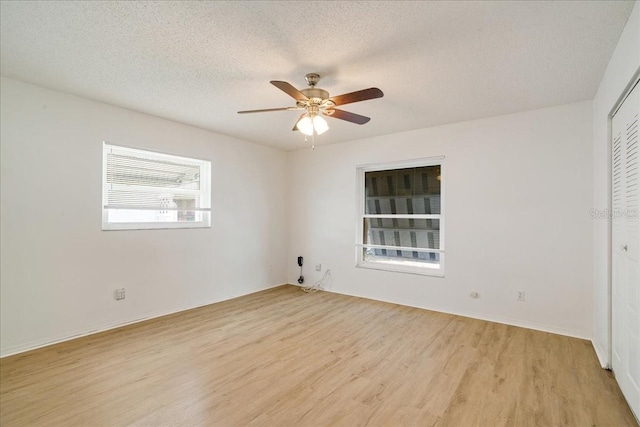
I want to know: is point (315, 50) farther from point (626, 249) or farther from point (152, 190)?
point (152, 190)

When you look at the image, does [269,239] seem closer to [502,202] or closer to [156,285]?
[156,285]

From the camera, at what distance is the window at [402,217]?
4.15 m

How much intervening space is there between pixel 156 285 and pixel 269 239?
1964mm

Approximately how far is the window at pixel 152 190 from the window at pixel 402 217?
2.44 m

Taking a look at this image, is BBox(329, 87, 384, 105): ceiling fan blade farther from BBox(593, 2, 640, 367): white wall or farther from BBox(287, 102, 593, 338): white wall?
BBox(287, 102, 593, 338): white wall

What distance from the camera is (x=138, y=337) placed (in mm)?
3059

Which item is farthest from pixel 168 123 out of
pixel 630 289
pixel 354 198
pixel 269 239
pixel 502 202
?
pixel 630 289

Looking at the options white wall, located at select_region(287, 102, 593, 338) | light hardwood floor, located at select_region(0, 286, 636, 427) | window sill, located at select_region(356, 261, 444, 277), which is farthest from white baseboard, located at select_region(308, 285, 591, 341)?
window sill, located at select_region(356, 261, 444, 277)

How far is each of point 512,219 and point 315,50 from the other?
9.59 feet

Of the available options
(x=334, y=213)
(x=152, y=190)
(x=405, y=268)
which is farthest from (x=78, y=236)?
(x=405, y=268)

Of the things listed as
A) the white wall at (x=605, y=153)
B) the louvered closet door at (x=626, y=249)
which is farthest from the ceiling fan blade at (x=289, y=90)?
the louvered closet door at (x=626, y=249)

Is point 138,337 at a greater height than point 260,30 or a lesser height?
lesser

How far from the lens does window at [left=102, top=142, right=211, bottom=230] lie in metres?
3.38

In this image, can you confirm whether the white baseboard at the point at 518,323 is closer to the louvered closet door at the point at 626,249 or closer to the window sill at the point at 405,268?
the window sill at the point at 405,268
